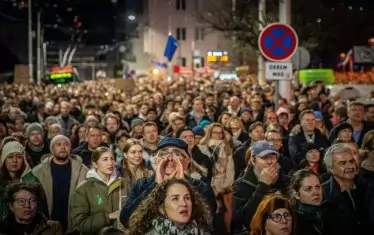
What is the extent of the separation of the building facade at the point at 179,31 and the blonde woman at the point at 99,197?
61.5 m

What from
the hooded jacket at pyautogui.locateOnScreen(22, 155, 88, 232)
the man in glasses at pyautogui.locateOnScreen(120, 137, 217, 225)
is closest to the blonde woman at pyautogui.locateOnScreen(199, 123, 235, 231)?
the hooded jacket at pyautogui.locateOnScreen(22, 155, 88, 232)

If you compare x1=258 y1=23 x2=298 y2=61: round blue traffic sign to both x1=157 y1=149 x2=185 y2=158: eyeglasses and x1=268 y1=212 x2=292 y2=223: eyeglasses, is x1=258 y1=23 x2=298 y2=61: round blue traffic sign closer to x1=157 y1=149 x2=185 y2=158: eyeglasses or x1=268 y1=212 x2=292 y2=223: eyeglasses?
x1=157 y1=149 x2=185 y2=158: eyeglasses

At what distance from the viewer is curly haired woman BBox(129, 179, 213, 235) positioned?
4617 millimetres

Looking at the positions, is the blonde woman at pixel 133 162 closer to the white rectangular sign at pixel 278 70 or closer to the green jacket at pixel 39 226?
the green jacket at pixel 39 226

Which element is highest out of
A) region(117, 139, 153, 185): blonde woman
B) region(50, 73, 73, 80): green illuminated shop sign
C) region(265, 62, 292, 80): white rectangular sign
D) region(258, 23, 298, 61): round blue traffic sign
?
region(50, 73, 73, 80): green illuminated shop sign

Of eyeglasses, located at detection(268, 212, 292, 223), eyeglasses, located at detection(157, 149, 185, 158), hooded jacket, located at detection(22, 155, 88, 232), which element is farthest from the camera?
hooded jacket, located at detection(22, 155, 88, 232)

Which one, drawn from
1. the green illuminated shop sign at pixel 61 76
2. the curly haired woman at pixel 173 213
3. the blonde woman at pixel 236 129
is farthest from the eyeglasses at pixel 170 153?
the green illuminated shop sign at pixel 61 76

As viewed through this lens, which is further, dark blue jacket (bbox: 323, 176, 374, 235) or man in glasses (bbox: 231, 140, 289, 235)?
man in glasses (bbox: 231, 140, 289, 235)

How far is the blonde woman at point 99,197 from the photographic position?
6617mm

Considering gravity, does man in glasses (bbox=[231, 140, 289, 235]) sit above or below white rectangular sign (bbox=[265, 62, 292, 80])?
below

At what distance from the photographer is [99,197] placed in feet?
22.4

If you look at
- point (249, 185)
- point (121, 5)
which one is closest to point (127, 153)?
point (249, 185)

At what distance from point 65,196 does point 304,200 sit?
3.22 metres

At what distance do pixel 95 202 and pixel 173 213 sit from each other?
7.48 feet
